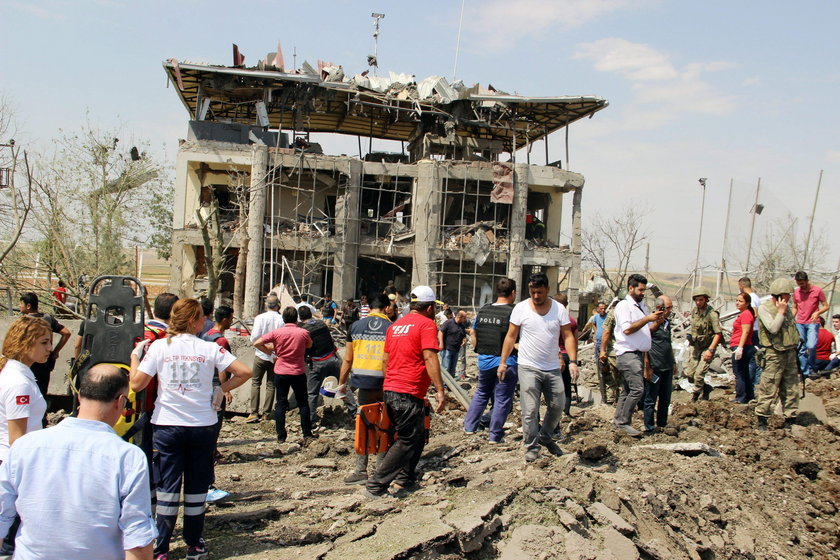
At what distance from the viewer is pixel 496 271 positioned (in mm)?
30984

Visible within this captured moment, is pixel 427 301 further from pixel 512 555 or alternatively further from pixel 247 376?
pixel 512 555

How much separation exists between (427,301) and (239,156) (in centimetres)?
2302

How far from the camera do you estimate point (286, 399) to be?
29.5ft

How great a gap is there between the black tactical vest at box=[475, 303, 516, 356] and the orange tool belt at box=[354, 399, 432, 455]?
134 cm

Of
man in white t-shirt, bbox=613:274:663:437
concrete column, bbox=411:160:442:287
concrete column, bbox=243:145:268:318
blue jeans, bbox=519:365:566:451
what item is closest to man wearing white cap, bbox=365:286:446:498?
blue jeans, bbox=519:365:566:451

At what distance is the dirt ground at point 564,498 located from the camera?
4.89 meters

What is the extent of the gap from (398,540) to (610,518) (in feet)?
5.58

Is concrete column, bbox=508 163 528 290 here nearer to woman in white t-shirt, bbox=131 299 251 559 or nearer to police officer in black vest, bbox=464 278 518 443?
police officer in black vest, bbox=464 278 518 443

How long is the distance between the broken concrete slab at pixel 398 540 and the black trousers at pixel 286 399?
3.91 metres

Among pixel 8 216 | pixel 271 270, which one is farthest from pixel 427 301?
pixel 271 270

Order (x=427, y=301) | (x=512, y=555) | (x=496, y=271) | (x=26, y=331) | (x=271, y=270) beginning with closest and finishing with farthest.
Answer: (x=26, y=331) → (x=512, y=555) → (x=427, y=301) → (x=271, y=270) → (x=496, y=271)

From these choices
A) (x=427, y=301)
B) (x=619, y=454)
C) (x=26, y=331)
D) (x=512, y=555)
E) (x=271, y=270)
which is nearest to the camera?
(x=26, y=331)

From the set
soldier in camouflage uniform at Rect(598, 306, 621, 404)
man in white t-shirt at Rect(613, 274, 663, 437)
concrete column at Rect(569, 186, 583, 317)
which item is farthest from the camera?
concrete column at Rect(569, 186, 583, 317)

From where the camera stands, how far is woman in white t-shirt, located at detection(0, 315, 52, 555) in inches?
152
